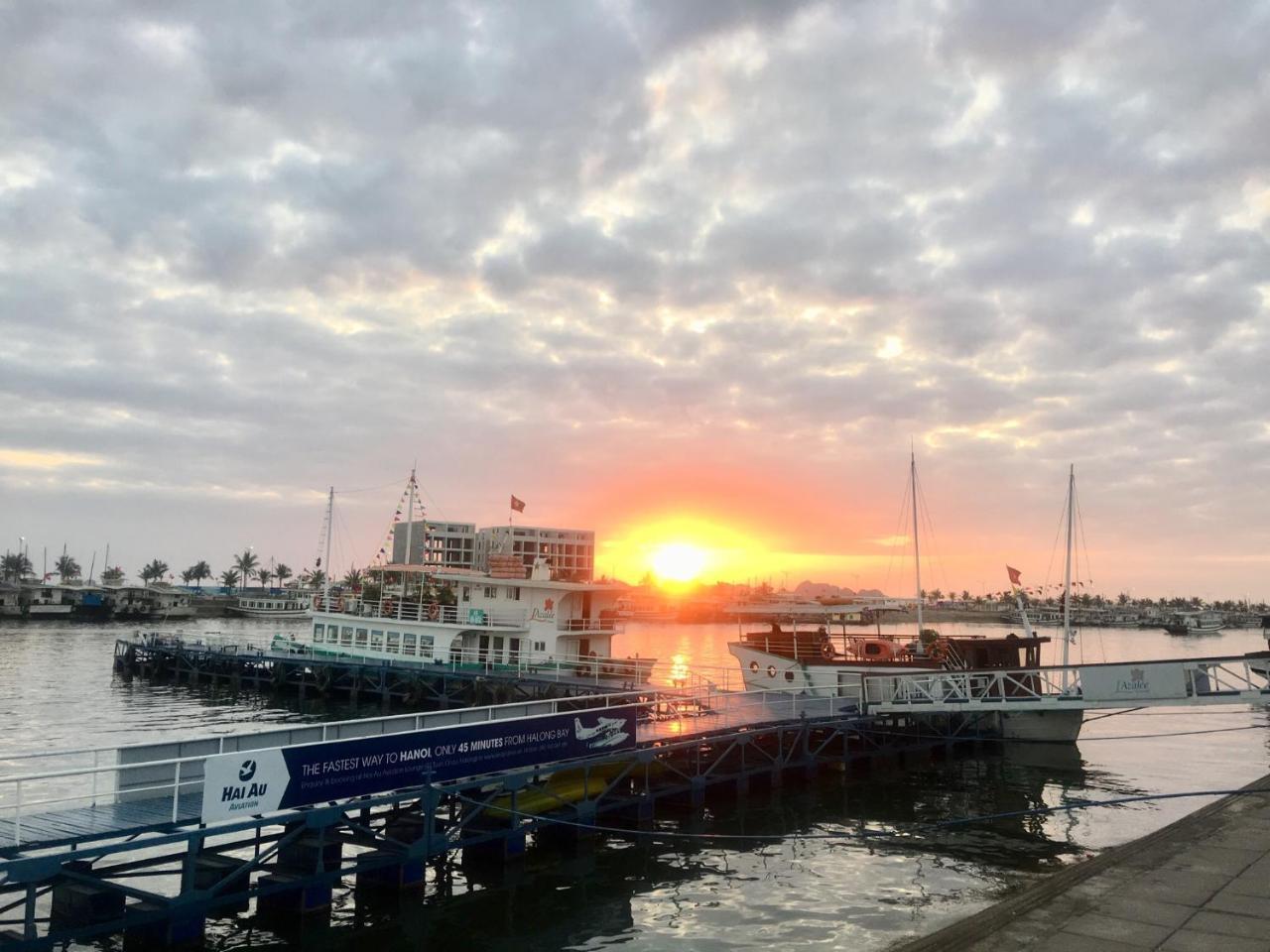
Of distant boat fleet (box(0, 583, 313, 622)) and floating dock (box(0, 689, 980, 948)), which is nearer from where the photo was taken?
floating dock (box(0, 689, 980, 948))

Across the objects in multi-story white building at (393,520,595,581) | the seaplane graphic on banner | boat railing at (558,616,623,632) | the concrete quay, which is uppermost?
multi-story white building at (393,520,595,581)

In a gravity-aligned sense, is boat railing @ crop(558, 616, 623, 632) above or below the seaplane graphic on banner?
above

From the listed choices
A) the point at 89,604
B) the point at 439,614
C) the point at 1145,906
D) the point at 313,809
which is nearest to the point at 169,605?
the point at 89,604

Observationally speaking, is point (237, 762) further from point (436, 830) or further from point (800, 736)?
point (800, 736)

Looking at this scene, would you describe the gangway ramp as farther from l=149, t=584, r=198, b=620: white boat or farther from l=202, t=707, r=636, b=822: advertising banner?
l=149, t=584, r=198, b=620: white boat

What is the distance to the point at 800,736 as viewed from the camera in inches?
1356

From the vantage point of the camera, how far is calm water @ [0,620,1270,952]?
60.7ft

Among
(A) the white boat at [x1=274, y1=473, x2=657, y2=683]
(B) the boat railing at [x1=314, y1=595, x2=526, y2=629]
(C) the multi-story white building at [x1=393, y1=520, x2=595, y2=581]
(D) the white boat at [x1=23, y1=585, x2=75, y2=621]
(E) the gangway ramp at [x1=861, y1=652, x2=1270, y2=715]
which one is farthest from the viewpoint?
(D) the white boat at [x1=23, y1=585, x2=75, y2=621]

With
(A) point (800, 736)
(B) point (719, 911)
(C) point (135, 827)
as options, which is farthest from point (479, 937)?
(A) point (800, 736)

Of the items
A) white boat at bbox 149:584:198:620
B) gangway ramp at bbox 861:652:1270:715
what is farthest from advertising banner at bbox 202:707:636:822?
white boat at bbox 149:584:198:620

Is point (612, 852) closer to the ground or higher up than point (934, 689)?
closer to the ground

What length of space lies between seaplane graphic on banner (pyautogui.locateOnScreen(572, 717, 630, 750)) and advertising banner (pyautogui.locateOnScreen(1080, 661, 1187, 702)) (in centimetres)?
1615

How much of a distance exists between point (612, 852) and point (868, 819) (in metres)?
9.73

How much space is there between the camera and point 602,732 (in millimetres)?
25734
